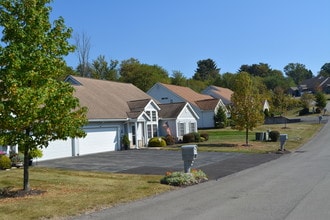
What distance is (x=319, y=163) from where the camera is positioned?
21.1 meters

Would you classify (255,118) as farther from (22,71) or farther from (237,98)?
(22,71)

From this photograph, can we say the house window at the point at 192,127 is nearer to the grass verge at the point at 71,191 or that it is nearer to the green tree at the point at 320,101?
the grass verge at the point at 71,191

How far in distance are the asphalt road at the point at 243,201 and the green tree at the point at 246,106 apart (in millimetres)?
18759

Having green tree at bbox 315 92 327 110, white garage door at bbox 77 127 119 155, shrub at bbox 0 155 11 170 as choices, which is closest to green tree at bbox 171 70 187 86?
green tree at bbox 315 92 327 110

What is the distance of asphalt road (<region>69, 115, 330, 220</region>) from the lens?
377 inches

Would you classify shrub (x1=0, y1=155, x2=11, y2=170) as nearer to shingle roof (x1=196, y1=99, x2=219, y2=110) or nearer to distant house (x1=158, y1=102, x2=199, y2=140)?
distant house (x1=158, y1=102, x2=199, y2=140)

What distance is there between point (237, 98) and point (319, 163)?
15349 millimetres

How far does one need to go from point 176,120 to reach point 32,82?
28.0 meters

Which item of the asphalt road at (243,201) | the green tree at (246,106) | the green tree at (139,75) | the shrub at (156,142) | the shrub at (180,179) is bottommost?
the asphalt road at (243,201)

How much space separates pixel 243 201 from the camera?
11.3 m

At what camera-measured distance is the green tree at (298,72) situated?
180 meters

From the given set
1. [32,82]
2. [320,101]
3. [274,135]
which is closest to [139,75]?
[320,101]

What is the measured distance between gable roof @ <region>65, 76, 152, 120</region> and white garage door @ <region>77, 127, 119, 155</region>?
1.15 metres

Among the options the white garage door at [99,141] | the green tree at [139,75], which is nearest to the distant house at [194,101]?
the green tree at [139,75]
